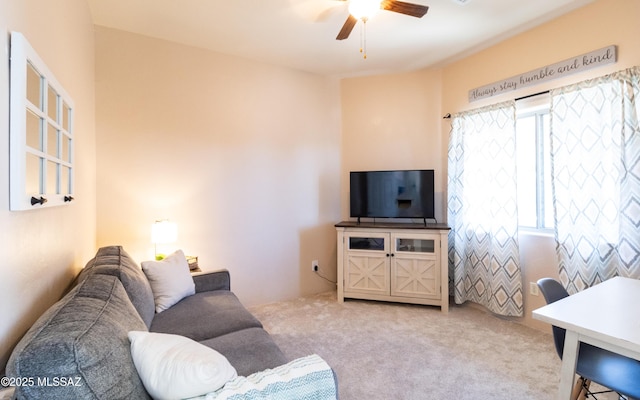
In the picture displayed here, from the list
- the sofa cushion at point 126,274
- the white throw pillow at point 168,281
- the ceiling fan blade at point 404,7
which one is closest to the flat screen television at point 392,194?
the ceiling fan blade at point 404,7

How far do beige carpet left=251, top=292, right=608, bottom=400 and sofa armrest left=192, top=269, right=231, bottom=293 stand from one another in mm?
636

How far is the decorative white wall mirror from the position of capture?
100 centimetres

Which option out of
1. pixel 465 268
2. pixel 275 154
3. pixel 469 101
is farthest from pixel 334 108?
pixel 465 268

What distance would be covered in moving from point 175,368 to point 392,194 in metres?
2.99

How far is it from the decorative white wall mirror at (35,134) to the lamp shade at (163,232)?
3.17 ft

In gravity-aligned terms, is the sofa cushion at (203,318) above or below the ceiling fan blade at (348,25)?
below

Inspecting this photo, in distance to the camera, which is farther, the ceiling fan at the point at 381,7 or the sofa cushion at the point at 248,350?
the ceiling fan at the point at 381,7

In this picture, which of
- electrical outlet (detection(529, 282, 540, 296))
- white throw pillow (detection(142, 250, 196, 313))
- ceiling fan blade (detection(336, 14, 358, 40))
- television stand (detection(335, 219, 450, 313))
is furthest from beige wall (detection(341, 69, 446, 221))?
white throw pillow (detection(142, 250, 196, 313))

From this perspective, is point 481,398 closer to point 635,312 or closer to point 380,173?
point 635,312

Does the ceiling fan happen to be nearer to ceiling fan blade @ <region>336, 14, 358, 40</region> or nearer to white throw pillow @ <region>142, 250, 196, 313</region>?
ceiling fan blade @ <region>336, 14, 358, 40</region>

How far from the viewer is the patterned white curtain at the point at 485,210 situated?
289 centimetres

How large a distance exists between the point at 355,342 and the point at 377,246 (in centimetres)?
115

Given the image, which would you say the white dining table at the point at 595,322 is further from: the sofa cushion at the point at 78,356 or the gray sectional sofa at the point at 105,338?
the sofa cushion at the point at 78,356

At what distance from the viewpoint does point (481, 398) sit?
6.07 feet
